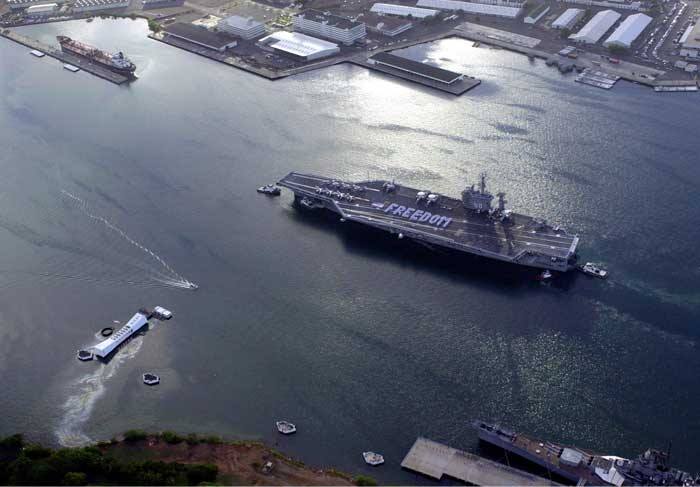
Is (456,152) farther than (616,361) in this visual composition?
Yes

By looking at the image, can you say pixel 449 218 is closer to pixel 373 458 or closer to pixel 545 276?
pixel 545 276

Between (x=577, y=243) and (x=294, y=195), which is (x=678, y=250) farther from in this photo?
(x=294, y=195)

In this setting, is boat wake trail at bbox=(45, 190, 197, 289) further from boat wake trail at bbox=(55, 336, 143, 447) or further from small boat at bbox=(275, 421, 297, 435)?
small boat at bbox=(275, 421, 297, 435)

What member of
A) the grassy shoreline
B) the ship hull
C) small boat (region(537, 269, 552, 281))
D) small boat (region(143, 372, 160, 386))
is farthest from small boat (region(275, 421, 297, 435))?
small boat (region(537, 269, 552, 281))

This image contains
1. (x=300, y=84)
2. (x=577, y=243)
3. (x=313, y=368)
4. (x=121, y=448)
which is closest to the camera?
(x=121, y=448)

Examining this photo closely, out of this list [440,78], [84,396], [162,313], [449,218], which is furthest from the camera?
[440,78]

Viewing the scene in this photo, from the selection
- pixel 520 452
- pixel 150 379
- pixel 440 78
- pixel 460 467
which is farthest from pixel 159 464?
pixel 440 78

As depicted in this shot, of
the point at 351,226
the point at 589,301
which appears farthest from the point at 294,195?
the point at 589,301
